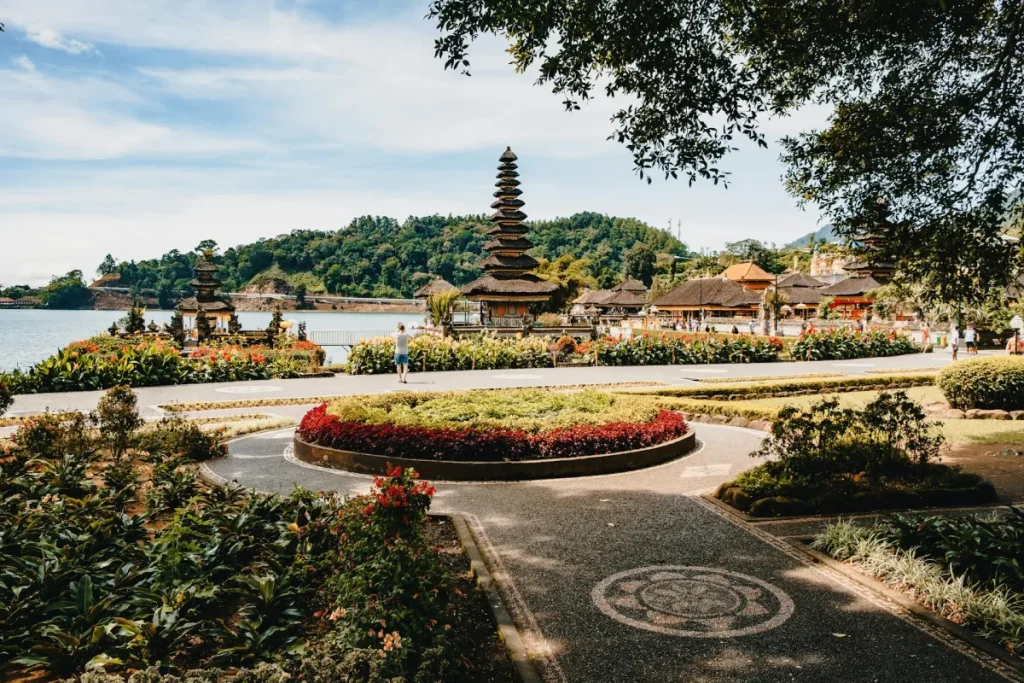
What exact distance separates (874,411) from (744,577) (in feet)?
11.8

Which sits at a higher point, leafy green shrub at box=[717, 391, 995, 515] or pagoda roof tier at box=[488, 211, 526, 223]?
pagoda roof tier at box=[488, 211, 526, 223]

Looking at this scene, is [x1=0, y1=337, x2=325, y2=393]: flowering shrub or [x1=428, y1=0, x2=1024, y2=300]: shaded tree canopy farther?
[x1=0, y1=337, x2=325, y2=393]: flowering shrub

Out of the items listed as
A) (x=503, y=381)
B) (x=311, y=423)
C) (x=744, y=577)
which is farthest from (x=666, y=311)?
(x=744, y=577)

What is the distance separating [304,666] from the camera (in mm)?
3734

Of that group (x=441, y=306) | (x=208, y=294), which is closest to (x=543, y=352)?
(x=441, y=306)

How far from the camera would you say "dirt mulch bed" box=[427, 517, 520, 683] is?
4.29 meters

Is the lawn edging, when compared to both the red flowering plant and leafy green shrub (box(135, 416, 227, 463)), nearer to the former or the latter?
leafy green shrub (box(135, 416, 227, 463))

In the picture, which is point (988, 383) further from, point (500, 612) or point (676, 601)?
point (500, 612)

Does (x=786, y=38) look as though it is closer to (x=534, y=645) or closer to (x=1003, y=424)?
(x=534, y=645)

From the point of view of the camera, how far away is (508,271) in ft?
151

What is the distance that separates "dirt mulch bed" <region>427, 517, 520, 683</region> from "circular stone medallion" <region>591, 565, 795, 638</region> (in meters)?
0.90

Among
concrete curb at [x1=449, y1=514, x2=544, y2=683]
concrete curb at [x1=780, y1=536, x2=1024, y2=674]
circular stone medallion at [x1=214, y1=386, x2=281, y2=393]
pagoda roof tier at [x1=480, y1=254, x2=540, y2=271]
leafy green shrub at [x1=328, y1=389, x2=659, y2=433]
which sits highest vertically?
pagoda roof tier at [x1=480, y1=254, x2=540, y2=271]

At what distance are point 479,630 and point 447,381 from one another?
57.5ft

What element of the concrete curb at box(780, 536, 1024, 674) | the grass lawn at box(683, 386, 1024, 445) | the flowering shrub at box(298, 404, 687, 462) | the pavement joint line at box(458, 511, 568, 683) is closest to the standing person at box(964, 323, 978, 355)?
the grass lawn at box(683, 386, 1024, 445)
